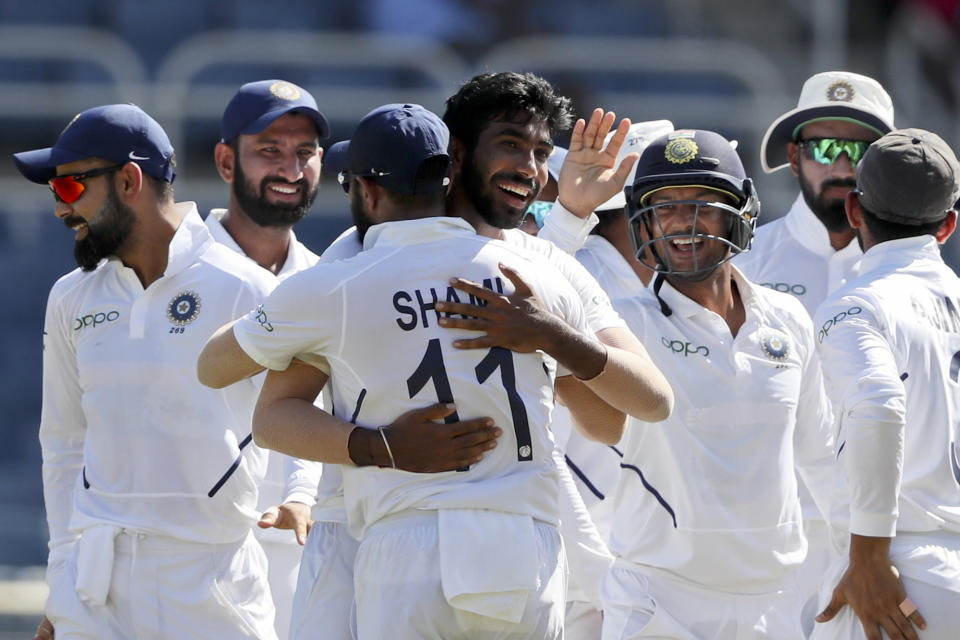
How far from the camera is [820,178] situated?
551 cm

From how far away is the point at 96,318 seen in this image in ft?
14.3

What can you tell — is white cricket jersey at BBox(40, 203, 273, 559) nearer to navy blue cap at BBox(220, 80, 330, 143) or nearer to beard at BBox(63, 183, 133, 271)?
beard at BBox(63, 183, 133, 271)

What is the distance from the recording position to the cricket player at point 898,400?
3.54 meters

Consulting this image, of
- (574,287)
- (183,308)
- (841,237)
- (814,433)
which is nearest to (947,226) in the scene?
(814,433)

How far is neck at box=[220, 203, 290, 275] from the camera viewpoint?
525 centimetres

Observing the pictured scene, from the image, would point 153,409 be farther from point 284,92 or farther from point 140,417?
point 284,92

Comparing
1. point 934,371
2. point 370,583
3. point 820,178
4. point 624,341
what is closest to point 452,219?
point 624,341

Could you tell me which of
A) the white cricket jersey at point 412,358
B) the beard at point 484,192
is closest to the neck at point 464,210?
the beard at point 484,192

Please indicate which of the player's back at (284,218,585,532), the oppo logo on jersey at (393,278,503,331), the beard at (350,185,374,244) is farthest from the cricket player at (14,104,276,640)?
the oppo logo on jersey at (393,278,503,331)

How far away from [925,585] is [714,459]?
613mm

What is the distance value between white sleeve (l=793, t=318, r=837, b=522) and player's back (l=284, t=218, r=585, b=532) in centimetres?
125

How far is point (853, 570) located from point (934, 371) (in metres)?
0.54

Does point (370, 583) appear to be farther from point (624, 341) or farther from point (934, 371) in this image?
point (934, 371)

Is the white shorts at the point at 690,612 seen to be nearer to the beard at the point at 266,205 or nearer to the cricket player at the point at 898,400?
the cricket player at the point at 898,400
